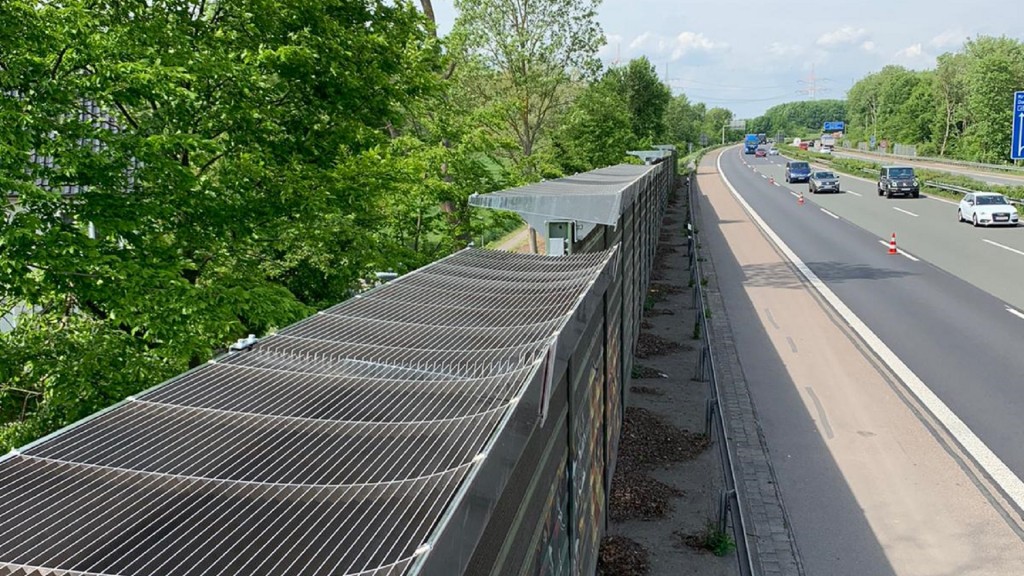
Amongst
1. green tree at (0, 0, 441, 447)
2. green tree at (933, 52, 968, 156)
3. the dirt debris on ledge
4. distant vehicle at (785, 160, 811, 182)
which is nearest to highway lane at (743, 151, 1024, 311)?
distant vehicle at (785, 160, 811, 182)

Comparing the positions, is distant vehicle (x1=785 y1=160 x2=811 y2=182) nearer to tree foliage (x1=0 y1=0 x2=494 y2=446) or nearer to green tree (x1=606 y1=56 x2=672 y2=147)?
green tree (x1=606 y1=56 x2=672 y2=147)

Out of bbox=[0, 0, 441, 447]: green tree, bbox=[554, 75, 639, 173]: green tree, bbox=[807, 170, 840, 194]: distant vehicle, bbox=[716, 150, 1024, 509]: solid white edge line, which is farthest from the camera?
bbox=[807, 170, 840, 194]: distant vehicle

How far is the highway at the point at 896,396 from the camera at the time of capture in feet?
27.7

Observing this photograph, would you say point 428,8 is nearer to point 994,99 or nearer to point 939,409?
point 939,409

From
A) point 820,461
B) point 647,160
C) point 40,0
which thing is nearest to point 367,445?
point 40,0

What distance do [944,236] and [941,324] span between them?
607 inches

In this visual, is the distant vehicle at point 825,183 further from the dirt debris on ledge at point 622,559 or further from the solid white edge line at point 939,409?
the dirt debris on ledge at point 622,559

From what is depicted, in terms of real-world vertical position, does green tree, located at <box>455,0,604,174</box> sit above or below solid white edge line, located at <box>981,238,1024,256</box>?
above

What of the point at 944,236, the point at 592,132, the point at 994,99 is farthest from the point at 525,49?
the point at 994,99

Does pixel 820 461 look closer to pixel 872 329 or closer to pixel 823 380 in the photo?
pixel 823 380

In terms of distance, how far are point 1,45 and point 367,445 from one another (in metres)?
6.00

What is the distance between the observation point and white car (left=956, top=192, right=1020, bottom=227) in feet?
104

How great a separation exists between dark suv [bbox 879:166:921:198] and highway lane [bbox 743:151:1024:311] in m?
0.60

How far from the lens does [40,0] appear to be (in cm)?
837
